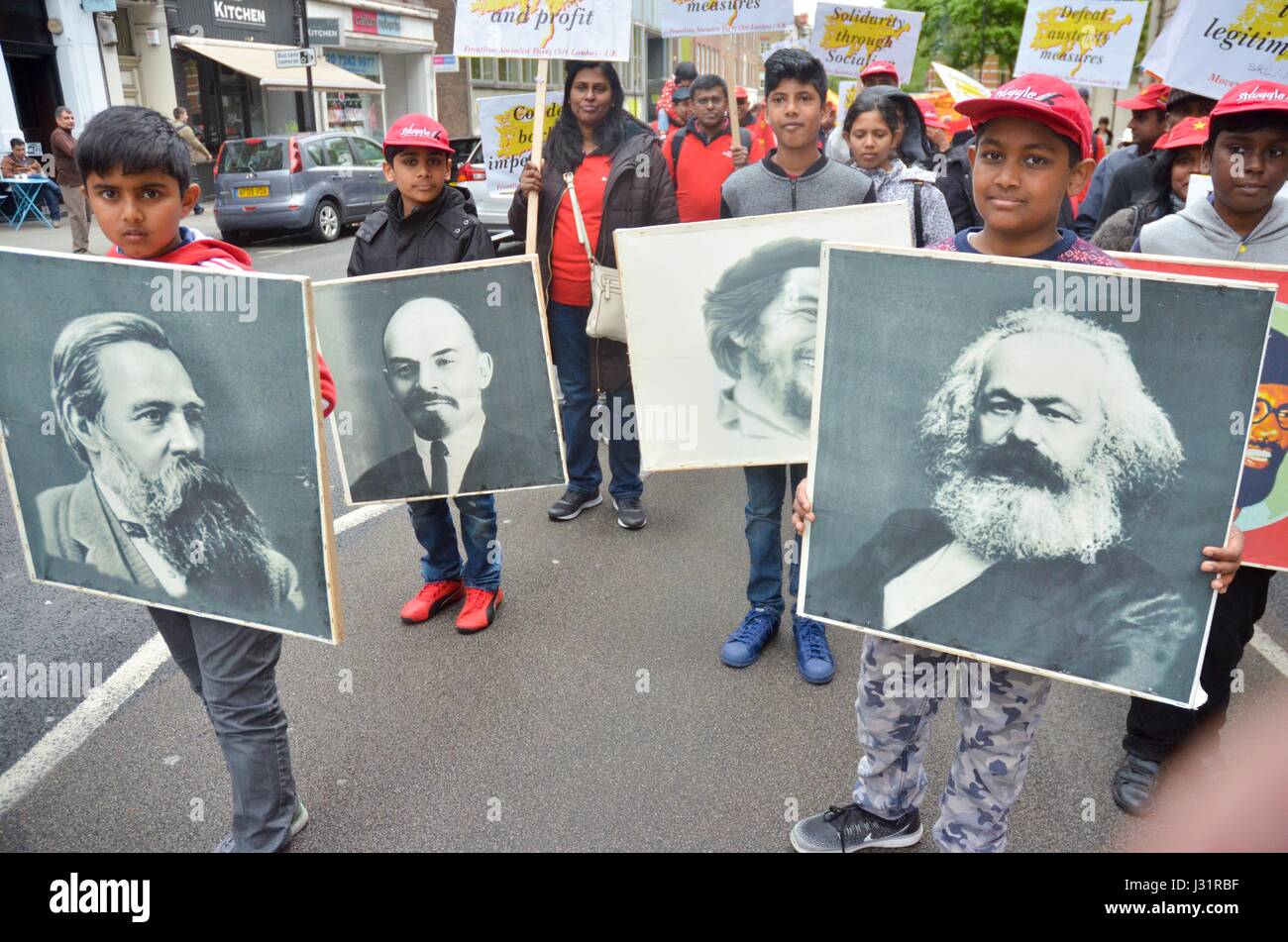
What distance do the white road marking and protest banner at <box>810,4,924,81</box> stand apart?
7.97 meters

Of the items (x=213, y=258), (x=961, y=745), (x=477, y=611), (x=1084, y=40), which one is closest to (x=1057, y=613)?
(x=961, y=745)

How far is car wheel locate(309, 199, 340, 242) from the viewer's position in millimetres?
15781

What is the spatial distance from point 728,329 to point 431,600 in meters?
1.79

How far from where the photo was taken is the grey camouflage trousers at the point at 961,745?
2.19 metres

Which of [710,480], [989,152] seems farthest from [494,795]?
[710,480]

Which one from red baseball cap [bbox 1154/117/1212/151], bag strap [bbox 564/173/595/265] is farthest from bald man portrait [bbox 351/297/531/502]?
red baseball cap [bbox 1154/117/1212/151]

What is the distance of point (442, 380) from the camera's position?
353 cm

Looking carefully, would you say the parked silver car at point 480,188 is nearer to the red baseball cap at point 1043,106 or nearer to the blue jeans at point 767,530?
the blue jeans at point 767,530

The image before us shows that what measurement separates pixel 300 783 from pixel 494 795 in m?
0.62

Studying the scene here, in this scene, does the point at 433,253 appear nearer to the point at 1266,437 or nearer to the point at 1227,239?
the point at 1227,239

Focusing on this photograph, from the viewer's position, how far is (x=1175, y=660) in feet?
6.21

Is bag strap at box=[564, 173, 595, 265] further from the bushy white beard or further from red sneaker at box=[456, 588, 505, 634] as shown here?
the bushy white beard

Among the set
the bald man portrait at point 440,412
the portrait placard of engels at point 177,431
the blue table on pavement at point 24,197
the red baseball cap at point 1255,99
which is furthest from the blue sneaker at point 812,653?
the blue table on pavement at point 24,197

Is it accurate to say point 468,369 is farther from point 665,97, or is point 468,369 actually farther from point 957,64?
point 957,64
